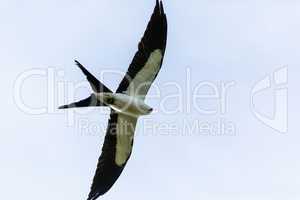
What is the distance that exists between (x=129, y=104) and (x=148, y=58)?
1.24 m

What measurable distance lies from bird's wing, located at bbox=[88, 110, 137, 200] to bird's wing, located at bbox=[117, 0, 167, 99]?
0.79 meters

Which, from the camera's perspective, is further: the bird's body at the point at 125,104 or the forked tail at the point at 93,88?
the bird's body at the point at 125,104

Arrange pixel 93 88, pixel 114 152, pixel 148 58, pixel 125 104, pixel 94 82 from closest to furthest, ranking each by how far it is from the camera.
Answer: pixel 94 82
pixel 93 88
pixel 125 104
pixel 148 58
pixel 114 152

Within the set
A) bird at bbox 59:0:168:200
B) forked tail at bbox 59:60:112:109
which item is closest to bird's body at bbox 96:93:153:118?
bird at bbox 59:0:168:200

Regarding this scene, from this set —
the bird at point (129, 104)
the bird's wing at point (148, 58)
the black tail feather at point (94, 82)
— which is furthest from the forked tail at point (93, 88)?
the bird's wing at point (148, 58)

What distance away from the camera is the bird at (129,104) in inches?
658

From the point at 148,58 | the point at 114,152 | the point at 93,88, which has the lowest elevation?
the point at 114,152

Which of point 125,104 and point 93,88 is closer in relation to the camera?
point 93,88

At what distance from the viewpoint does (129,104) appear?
1669 cm

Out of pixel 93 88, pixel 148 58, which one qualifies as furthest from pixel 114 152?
pixel 148 58

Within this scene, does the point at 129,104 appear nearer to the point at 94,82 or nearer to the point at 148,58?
the point at 148,58

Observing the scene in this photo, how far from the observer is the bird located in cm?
1670

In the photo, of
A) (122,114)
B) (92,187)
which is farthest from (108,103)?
(92,187)

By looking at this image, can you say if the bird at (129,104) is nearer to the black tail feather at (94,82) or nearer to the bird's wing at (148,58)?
the bird's wing at (148,58)
